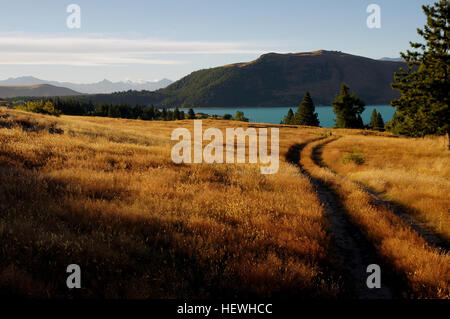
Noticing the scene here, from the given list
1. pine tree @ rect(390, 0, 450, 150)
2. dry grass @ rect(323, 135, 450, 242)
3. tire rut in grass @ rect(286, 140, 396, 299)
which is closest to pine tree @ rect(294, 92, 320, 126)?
dry grass @ rect(323, 135, 450, 242)

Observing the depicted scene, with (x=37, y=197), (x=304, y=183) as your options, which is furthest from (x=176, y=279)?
(x=304, y=183)

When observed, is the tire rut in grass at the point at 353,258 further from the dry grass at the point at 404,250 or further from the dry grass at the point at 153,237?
the dry grass at the point at 153,237

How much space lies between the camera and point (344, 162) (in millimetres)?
21688

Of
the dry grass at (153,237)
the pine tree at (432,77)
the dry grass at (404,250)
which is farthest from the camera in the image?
the pine tree at (432,77)

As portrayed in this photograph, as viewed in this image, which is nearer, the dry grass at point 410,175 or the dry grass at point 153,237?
the dry grass at point 153,237

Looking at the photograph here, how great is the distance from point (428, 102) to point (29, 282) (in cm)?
2808

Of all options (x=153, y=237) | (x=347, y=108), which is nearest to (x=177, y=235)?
(x=153, y=237)

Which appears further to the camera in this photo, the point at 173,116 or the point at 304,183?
the point at 173,116

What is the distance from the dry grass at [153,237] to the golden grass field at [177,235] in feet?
0.08

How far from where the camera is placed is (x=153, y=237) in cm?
528

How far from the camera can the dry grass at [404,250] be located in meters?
4.75

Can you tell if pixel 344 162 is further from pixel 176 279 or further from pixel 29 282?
pixel 29 282

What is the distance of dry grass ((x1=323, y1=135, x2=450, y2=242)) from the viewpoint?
9477mm

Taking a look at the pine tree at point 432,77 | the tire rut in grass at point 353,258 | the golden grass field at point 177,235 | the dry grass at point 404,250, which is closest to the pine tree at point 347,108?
the pine tree at point 432,77
